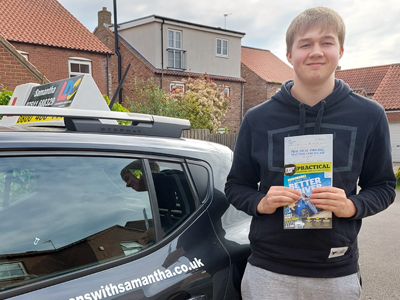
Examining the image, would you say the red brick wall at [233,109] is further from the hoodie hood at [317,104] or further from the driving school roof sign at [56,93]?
the hoodie hood at [317,104]

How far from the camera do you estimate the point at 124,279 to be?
1.44 m

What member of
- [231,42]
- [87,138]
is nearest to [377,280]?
[87,138]

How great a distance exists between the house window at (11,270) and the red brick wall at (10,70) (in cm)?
892

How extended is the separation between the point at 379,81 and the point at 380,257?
2949cm

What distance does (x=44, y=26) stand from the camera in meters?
19.6

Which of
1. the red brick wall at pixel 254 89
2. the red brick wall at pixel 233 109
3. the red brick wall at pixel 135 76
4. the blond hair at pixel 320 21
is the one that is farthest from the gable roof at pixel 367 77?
the blond hair at pixel 320 21

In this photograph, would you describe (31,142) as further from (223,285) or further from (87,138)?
(223,285)

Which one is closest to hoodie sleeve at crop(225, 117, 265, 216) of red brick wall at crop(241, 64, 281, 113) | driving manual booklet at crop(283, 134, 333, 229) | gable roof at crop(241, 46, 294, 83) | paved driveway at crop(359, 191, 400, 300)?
driving manual booklet at crop(283, 134, 333, 229)

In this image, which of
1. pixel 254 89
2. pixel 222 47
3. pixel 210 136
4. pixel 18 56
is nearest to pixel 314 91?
pixel 18 56

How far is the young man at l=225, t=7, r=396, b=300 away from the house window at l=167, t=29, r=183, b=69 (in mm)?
23317

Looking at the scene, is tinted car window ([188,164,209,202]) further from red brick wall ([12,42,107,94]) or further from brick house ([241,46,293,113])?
brick house ([241,46,293,113])

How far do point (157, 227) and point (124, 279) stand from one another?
276mm

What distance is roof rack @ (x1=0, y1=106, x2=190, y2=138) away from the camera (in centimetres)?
151

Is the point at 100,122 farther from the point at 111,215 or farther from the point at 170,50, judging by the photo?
the point at 170,50
